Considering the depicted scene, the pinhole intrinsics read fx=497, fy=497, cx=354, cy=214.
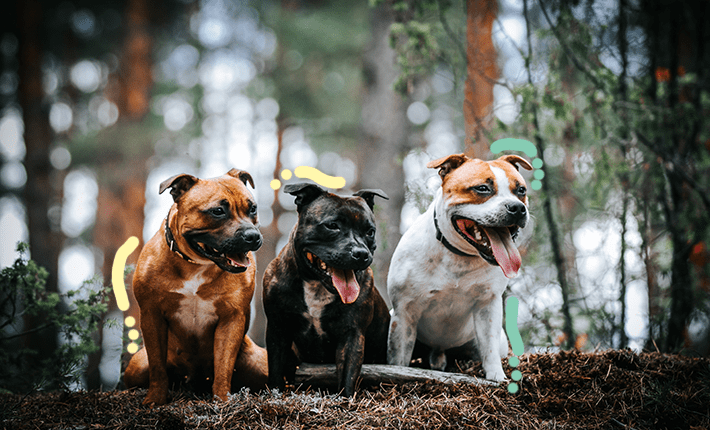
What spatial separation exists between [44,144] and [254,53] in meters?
4.39

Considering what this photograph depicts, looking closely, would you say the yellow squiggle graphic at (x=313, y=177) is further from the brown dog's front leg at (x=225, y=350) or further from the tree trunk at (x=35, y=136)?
the tree trunk at (x=35, y=136)

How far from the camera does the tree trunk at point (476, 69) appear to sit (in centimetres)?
520

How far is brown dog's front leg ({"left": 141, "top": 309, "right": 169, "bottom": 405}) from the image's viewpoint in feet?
10.6

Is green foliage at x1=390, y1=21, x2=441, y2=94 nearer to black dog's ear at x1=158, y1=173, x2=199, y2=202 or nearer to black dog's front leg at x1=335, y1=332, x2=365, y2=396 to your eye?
black dog's ear at x1=158, y1=173, x2=199, y2=202

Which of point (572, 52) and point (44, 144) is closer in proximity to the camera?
point (572, 52)

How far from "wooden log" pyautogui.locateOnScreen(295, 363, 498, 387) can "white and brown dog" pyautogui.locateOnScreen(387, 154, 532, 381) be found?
0.71ft

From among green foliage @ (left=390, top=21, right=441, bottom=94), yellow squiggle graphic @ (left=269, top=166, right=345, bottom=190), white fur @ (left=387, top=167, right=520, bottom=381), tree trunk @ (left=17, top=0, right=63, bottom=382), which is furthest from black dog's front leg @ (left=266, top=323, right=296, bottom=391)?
tree trunk @ (left=17, top=0, right=63, bottom=382)

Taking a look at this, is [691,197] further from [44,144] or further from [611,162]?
[44,144]

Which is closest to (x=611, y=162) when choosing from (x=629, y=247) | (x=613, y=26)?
(x=629, y=247)

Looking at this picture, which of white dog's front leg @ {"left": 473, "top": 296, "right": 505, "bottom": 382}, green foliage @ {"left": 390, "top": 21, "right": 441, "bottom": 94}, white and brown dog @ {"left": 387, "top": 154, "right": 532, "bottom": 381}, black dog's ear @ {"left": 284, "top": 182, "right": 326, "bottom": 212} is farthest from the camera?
green foliage @ {"left": 390, "top": 21, "right": 441, "bottom": 94}

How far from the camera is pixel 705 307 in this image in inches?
220

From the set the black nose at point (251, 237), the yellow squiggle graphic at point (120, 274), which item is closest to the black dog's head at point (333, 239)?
the black nose at point (251, 237)

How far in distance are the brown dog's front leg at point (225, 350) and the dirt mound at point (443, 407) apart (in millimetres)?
164

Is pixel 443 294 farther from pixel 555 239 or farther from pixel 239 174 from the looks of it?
pixel 555 239
